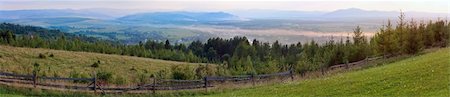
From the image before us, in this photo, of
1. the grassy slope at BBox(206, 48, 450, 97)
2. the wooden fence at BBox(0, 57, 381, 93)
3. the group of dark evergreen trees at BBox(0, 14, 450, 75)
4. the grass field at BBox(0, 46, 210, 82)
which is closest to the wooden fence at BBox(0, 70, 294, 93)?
the wooden fence at BBox(0, 57, 381, 93)

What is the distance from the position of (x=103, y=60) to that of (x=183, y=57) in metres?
39.8

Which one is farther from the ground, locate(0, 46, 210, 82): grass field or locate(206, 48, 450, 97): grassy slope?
locate(206, 48, 450, 97): grassy slope

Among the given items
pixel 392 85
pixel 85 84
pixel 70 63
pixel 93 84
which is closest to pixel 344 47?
pixel 70 63

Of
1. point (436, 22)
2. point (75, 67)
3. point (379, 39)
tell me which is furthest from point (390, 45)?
point (75, 67)

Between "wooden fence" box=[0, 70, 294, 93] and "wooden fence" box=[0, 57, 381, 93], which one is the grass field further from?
"wooden fence" box=[0, 70, 294, 93]

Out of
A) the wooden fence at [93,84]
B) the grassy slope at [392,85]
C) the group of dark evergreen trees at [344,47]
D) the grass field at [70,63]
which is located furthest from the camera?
the grass field at [70,63]

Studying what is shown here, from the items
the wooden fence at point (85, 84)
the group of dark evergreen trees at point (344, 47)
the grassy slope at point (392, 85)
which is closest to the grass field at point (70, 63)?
the group of dark evergreen trees at point (344, 47)

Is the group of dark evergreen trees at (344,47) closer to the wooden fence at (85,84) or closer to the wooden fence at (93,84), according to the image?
the wooden fence at (93,84)

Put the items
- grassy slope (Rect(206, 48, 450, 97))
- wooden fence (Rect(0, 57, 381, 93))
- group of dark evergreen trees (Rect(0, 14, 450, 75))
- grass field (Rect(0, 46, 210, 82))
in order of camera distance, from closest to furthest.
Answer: grassy slope (Rect(206, 48, 450, 97)) → wooden fence (Rect(0, 57, 381, 93)) → group of dark evergreen trees (Rect(0, 14, 450, 75)) → grass field (Rect(0, 46, 210, 82))

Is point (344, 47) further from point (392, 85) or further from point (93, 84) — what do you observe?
point (392, 85)

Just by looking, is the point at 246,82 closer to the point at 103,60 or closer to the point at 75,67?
the point at 75,67

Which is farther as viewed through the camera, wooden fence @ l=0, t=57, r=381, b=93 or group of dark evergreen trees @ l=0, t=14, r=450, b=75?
group of dark evergreen trees @ l=0, t=14, r=450, b=75

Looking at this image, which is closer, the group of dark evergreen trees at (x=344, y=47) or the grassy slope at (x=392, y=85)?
the grassy slope at (x=392, y=85)

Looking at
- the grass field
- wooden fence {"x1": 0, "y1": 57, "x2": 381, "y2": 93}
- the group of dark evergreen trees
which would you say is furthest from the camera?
the grass field
